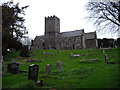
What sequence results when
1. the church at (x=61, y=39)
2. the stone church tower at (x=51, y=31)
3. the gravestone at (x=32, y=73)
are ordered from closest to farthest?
the gravestone at (x=32, y=73) → the church at (x=61, y=39) → the stone church tower at (x=51, y=31)

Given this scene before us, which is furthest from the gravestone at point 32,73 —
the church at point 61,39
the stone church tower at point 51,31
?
the stone church tower at point 51,31

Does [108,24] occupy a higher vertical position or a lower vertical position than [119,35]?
higher

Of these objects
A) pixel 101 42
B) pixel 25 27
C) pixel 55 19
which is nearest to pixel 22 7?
pixel 25 27

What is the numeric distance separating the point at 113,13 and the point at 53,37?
4288 centimetres

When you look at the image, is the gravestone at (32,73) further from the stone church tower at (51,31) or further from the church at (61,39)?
the stone church tower at (51,31)

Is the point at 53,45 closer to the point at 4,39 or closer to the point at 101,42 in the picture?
the point at 101,42

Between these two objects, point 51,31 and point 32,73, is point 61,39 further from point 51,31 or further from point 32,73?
point 32,73

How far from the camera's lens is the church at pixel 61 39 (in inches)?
2132

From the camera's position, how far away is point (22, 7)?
37.9m

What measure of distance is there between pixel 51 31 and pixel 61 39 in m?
8.50

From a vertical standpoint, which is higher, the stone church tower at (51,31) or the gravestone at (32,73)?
the stone church tower at (51,31)

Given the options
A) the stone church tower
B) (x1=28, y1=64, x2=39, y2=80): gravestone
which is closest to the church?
the stone church tower

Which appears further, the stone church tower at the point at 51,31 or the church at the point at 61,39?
the stone church tower at the point at 51,31

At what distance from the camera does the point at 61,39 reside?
58.5 m
